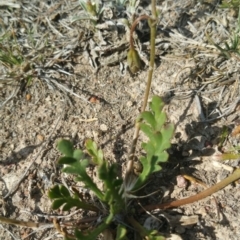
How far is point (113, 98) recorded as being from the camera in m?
2.88

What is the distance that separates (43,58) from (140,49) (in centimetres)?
66

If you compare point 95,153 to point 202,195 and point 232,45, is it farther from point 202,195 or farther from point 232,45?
point 232,45

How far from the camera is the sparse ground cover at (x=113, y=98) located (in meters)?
2.53

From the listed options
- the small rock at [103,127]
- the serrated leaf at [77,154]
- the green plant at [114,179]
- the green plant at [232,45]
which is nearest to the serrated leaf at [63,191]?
the green plant at [114,179]

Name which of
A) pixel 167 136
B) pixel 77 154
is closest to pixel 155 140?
pixel 167 136

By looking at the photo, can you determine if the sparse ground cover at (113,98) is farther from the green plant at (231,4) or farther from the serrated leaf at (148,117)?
the serrated leaf at (148,117)

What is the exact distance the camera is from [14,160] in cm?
273

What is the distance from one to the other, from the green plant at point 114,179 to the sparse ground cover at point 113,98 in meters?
0.18

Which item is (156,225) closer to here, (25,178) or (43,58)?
(25,178)

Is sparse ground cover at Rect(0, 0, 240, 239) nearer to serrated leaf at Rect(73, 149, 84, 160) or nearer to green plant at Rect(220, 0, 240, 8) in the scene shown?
green plant at Rect(220, 0, 240, 8)

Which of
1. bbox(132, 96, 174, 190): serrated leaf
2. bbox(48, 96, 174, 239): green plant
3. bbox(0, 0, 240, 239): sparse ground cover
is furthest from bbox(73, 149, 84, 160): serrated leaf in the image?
bbox(0, 0, 240, 239): sparse ground cover

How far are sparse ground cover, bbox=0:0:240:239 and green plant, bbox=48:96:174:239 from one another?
6.9 inches

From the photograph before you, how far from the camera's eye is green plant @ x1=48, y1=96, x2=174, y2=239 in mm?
2152

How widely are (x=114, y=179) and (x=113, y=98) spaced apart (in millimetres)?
739
